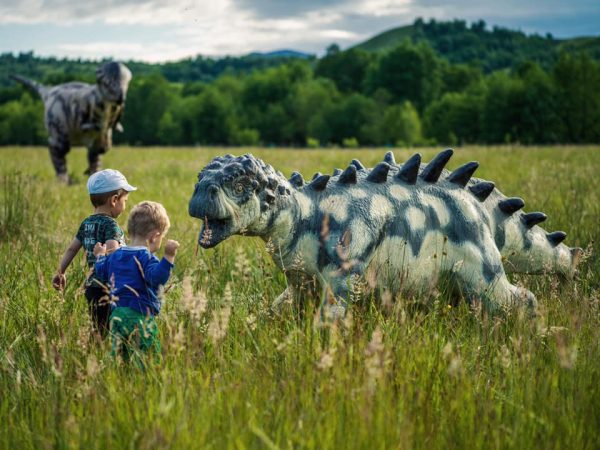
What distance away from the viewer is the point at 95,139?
12875 mm

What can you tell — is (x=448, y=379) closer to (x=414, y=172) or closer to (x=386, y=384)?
(x=386, y=384)

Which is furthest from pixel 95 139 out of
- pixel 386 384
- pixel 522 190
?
pixel 386 384

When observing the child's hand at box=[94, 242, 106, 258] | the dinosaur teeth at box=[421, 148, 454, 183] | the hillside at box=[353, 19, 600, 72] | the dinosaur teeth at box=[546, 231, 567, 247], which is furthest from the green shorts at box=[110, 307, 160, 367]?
the hillside at box=[353, 19, 600, 72]

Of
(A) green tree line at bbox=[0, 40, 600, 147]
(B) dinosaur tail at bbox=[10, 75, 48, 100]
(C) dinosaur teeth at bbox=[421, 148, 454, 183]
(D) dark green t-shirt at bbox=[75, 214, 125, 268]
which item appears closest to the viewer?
(D) dark green t-shirt at bbox=[75, 214, 125, 268]

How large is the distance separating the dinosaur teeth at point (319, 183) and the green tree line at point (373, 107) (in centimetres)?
5576

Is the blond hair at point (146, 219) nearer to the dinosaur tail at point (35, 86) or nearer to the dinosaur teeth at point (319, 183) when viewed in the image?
the dinosaur teeth at point (319, 183)

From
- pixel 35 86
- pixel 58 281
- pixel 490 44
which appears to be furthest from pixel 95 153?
pixel 490 44

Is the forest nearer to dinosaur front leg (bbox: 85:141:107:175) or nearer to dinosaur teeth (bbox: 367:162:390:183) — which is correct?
dinosaur front leg (bbox: 85:141:107:175)

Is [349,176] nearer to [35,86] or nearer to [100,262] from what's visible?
[100,262]

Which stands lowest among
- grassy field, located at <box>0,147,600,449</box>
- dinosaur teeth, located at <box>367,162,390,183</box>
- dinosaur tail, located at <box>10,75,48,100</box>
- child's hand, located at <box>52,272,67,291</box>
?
grassy field, located at <box>0,147,600,449</box>

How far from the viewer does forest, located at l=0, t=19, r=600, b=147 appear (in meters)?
59.2

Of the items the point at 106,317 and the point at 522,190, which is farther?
the point at 522,190

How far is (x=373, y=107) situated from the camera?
7462cm

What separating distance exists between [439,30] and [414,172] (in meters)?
200
